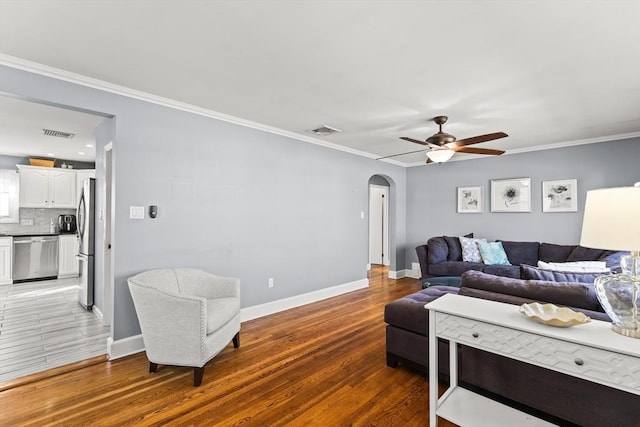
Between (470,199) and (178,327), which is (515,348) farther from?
(470,199)

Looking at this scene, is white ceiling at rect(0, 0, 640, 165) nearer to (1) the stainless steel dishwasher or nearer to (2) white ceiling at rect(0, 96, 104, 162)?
(2) white ceiling at rect(0, 96, 104, 162)

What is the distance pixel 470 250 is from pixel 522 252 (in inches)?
30.6

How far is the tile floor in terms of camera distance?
2686mm

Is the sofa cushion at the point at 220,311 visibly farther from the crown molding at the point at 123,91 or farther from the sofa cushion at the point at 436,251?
the sofa cushion at the point at 436,251

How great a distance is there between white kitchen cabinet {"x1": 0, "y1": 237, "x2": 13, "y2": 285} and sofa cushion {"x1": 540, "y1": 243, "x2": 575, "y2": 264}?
929cm

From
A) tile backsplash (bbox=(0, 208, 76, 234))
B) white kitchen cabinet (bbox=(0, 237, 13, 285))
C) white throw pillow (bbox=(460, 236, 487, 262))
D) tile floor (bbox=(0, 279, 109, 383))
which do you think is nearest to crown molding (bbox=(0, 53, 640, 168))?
white throw pillow (bbox=(460, 236, 487, 262))

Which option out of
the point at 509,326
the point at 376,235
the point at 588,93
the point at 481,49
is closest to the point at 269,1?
the point at 481,49

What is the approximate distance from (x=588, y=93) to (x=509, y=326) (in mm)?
2777

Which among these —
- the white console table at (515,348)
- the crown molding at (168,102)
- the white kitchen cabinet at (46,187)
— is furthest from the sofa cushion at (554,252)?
the white kitchen cabinet at (46,187)

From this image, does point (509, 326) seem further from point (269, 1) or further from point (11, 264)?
point (11, 264)

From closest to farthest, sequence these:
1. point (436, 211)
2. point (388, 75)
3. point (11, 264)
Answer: point (388, 75) < point (11, 264) < point (436, 211)

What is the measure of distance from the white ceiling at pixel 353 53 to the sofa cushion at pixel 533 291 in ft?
5.43

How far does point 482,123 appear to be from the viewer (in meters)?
3.89

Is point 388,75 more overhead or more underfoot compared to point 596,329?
more overhead
